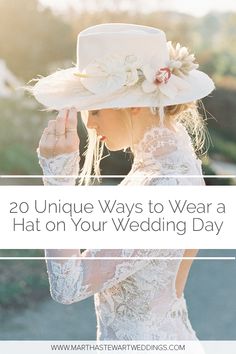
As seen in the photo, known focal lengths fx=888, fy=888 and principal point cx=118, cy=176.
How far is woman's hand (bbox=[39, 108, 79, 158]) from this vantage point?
1892 mm

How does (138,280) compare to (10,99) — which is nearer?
(138,280)

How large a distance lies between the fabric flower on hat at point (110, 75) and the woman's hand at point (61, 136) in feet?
0.54

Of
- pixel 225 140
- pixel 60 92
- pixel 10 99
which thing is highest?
pixel 60 92

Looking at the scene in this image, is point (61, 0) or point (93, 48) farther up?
point (93, 48)

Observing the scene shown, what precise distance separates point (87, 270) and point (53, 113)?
5.54 metres

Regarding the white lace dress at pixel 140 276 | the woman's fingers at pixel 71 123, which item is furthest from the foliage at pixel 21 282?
the woman's fingers at pixel 71 123

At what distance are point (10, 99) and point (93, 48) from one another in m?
5.37

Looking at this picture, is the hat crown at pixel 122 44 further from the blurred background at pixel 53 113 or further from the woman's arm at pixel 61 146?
the blurred background at pixel 53 113

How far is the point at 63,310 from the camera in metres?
5.34

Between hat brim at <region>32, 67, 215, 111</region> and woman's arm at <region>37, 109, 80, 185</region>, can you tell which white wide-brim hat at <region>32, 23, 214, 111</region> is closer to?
hat brim at <region>32, 67, 215, 111</region>

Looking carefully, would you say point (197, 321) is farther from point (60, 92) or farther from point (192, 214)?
point (60, 92)

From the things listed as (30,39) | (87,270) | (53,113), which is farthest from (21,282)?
(87,270)

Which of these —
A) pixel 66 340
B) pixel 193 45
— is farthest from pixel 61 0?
pixel 66 340

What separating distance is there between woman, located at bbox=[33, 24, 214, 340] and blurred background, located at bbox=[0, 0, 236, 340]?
2.81 meters
